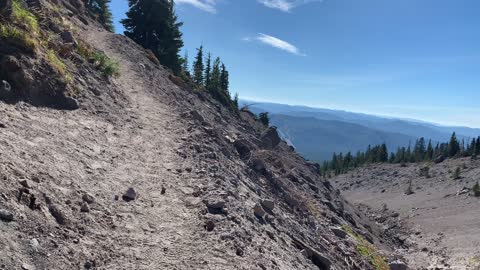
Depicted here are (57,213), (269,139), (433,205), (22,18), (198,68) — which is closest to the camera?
(57,213)

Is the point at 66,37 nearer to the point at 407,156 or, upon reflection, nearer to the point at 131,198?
the point at 131,198

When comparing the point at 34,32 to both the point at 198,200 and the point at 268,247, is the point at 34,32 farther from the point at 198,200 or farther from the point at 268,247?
the point at 268,247

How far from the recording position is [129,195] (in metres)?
8.21

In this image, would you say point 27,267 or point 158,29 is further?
point 158,29

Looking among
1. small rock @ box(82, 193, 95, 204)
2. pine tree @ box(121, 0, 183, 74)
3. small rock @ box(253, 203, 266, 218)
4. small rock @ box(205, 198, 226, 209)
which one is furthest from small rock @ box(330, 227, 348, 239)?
pine tree @ box(121, 0, 183, 74)

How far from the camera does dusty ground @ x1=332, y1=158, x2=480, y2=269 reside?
2423cm

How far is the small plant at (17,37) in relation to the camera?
1024 cm

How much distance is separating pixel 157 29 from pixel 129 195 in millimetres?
Answer: 28407

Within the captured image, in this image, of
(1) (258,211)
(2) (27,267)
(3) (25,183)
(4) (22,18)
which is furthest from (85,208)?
(4) (22,18)

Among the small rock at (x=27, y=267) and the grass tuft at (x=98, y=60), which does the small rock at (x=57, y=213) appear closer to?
the small rock at (x=27, y=267)

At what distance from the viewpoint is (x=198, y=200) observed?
8.88 meters

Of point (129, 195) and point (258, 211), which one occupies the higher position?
point (129, 195)

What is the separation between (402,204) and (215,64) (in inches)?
1304

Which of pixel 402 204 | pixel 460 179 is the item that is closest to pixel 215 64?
pixel 402 204
